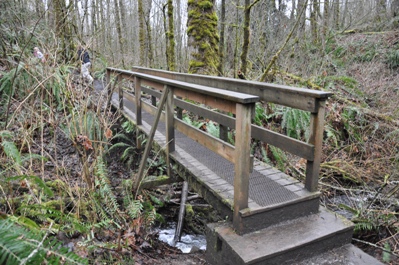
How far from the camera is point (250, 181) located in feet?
12.2

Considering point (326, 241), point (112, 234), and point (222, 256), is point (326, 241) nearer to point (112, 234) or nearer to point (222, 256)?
point (222, 256)

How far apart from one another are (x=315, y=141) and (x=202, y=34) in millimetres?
5481

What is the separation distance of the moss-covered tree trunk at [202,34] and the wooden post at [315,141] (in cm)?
506

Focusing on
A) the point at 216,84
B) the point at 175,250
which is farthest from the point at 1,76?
the point at 175,250

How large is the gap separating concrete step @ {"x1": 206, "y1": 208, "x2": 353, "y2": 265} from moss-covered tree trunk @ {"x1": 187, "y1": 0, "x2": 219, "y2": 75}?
17.8 ft

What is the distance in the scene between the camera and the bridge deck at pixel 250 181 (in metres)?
3.19

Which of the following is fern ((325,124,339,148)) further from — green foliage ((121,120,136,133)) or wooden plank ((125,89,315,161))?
green foliage ((121,120,136,133))

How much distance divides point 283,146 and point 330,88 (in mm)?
5575

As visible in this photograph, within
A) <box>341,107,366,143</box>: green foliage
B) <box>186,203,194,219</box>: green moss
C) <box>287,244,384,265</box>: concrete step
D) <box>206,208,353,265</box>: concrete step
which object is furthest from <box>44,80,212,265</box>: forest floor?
<box>341,107,366,143</box>: green foliage

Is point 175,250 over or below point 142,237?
below

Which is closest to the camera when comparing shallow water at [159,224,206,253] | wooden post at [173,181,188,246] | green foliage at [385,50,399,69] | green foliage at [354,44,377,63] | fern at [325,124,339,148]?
shallow water at [159,224,206,253]

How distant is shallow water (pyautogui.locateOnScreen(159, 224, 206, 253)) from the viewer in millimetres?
4723

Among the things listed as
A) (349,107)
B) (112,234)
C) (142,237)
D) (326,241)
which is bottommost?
(142,237)

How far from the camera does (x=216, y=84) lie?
16.1ft
